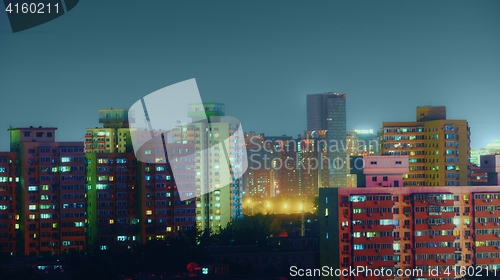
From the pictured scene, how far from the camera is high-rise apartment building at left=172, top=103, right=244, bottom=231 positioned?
26.6 meters

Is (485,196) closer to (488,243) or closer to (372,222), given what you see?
(488,243)

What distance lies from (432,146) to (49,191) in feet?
29.2

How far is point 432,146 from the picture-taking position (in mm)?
25344

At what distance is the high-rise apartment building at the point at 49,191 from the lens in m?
21.3

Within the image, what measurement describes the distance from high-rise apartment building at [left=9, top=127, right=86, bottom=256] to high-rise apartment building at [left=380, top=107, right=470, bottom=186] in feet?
25.4

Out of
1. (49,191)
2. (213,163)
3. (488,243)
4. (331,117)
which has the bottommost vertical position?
(488,243)

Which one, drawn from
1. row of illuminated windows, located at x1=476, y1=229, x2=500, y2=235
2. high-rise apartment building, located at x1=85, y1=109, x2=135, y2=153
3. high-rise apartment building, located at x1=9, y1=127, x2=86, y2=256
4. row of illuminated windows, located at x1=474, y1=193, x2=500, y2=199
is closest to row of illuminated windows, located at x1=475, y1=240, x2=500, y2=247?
row of illuminated windows, located at x1=476, y1=229, x2=500, y2=235

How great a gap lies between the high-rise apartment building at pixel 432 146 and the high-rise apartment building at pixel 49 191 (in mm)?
7744

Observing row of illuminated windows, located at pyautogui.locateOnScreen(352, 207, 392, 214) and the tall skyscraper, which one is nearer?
row of illuminated windows, located at pyautogui.locateOnScreen(352, 207, 392, 214)

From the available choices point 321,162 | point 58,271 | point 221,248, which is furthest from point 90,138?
point 58,271

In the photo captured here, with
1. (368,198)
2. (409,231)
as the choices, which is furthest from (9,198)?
(409,231)

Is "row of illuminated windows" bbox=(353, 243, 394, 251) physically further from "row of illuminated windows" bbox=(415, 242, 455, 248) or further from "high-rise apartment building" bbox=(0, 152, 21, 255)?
"high-rise apartment building" bbox=(0, 152, 21, 255)

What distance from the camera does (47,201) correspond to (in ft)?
70.5

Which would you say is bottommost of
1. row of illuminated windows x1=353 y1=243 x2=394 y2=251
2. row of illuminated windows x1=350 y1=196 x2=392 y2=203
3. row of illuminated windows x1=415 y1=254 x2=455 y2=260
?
row of illuminated windows x1=415 y1=254 x2=455 y2=260
